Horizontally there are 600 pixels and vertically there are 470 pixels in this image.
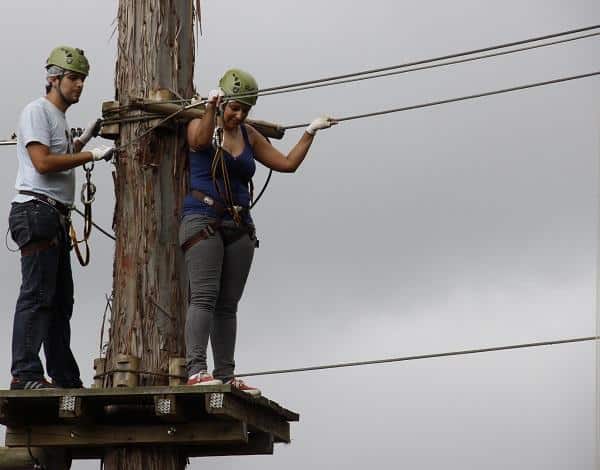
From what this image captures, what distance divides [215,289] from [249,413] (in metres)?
0.74

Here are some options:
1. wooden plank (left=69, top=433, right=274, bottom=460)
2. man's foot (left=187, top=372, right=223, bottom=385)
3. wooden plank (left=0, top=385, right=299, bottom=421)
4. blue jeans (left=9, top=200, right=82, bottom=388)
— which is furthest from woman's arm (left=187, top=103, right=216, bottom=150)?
wooden plank (left=69, top=433, right=274, bottom=460)

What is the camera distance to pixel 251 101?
1036 centimetres

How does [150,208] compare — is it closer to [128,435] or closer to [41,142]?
[41,142]

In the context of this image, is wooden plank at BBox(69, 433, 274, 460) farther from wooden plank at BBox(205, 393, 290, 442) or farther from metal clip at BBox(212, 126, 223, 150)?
metal clip at BBox(212, 126, 223, 150)

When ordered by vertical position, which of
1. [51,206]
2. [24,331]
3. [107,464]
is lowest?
[107,464]

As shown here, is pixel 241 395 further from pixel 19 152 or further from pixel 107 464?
pixel 19 152

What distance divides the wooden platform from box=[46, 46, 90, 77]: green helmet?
1.94m

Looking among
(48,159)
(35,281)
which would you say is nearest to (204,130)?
(48,159)

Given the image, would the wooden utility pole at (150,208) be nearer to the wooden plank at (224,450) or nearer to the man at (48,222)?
the wooden plank at (224,450)

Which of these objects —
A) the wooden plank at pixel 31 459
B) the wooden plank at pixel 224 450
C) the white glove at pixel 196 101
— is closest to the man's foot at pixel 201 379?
the wooden plank at pixel 224 450

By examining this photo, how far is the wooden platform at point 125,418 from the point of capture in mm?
9828

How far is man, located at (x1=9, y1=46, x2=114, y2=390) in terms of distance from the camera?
400 inches

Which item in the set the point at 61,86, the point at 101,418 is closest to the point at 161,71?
the point at 61,86

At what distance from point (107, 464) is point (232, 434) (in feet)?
2.62
